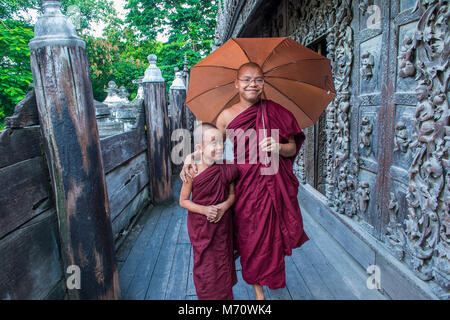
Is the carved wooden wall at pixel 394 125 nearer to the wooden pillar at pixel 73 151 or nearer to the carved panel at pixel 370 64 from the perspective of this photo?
the carved panel at pixel 370 64

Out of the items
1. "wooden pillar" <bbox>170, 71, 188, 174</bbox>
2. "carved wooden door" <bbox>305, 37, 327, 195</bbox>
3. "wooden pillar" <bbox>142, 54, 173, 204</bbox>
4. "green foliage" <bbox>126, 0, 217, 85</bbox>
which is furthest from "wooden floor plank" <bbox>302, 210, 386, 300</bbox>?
"green foliage" <bbox>126, 0, 217, 85</bbox>

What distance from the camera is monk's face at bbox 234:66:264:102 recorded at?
6.05 ft

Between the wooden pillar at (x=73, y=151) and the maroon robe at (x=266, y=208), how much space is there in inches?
34.7

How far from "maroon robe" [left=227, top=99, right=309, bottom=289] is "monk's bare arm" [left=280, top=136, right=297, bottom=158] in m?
0.04

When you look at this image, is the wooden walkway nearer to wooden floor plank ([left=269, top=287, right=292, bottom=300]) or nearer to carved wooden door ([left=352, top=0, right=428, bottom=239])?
wooden floor plank ([left=269, top=287, right=292, bottom=300])

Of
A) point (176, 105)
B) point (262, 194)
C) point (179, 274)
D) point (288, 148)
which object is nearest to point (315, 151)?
point (288, 148)

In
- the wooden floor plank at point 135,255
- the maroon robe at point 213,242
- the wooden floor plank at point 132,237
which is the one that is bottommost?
the wooden floor plank at point 135,255

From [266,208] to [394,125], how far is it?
113 centimetres

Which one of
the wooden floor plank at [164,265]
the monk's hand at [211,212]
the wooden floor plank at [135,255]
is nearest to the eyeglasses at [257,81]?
the monk's hand at [211,212]

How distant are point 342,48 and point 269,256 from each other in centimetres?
207

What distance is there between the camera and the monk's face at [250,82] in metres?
1.84

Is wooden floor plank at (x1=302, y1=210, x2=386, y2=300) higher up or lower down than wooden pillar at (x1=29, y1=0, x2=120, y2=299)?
lower down

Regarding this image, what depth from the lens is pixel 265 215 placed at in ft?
6.14

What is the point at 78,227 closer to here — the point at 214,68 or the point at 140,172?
the point at 214,68
